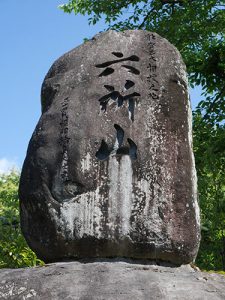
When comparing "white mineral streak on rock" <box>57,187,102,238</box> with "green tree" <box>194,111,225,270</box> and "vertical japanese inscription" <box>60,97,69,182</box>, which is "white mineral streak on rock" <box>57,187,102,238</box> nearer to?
"vertical japanese inscription" <box>60,97,69,182</box>

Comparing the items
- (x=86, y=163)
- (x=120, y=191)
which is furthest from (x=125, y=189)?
(x=86, y=163)

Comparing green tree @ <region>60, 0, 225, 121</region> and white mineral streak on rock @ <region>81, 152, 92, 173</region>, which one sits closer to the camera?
white mineral streak on rock @ <region>81, 152, 92, 173</region>

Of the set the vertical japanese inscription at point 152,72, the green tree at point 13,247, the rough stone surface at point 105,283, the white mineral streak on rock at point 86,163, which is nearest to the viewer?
the rough stone surface at point 105,283

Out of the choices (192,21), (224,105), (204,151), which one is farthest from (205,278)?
(192,21)

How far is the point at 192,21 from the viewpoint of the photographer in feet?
38.6

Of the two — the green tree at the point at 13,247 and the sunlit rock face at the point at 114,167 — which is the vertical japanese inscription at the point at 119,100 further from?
the green tree at the point at 13,247

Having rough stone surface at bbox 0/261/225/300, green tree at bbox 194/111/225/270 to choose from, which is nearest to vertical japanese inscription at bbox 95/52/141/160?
rough stone surface at bbox 0/261/225/300

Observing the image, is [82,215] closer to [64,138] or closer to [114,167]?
[114,167]

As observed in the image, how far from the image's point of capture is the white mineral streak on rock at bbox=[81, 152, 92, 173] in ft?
14.2

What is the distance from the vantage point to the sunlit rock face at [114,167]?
419cm

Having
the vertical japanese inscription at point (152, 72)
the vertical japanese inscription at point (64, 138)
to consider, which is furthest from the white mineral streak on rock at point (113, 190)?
the vertical japanese inscription at point (152, 72)

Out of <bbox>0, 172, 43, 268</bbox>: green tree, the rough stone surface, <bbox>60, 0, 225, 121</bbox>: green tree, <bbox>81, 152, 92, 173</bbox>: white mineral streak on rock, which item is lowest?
the rough stone surface

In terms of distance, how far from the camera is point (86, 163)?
434cm

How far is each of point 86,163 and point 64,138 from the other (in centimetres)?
28
